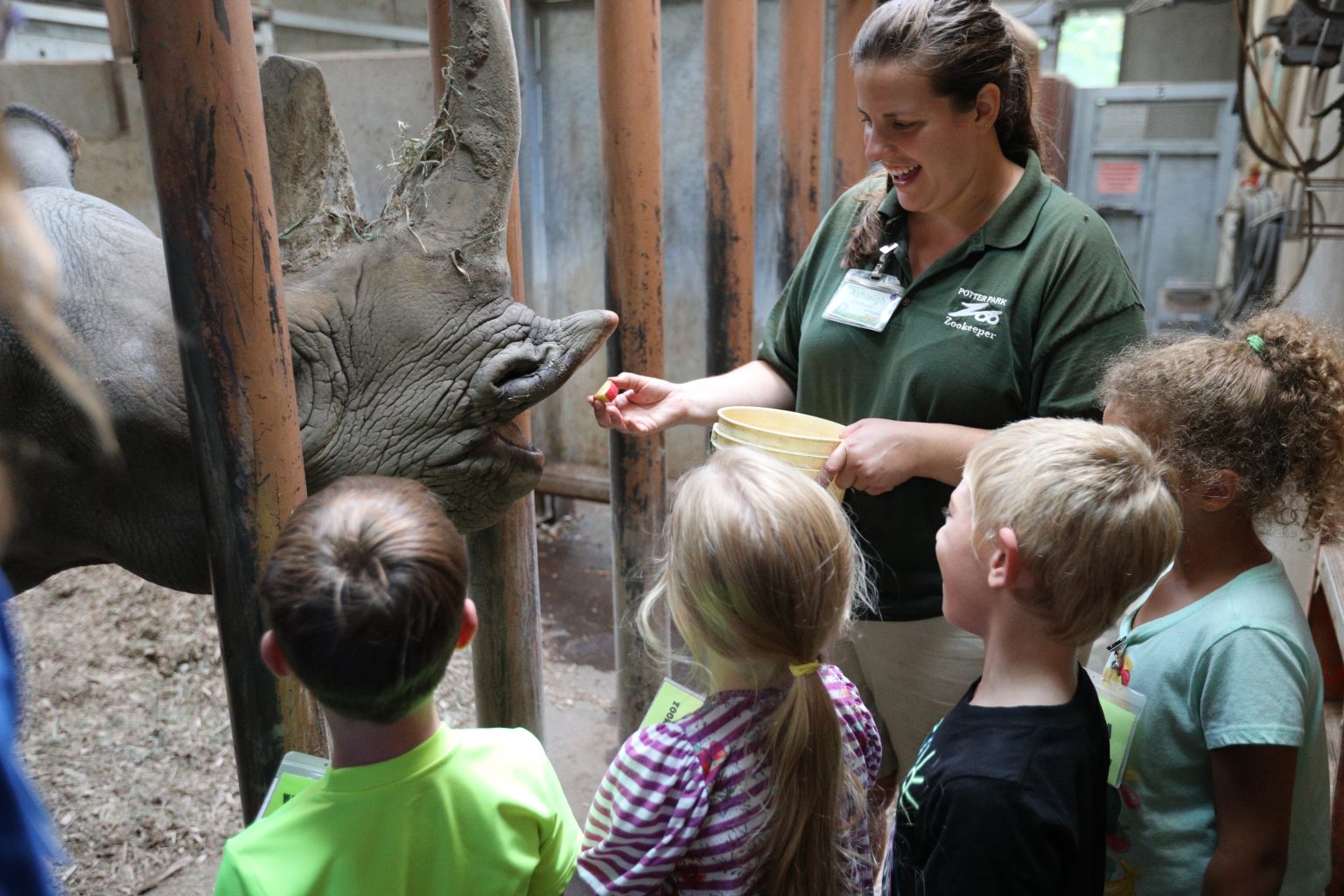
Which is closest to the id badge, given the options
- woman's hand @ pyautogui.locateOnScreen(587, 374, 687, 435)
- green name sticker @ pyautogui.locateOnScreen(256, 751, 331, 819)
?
woman's hand @ pyautogui.locateOnScreen(587, 374, 687, 435)

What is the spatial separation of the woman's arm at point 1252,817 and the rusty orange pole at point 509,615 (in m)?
1.64

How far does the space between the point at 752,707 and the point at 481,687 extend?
5.58ft

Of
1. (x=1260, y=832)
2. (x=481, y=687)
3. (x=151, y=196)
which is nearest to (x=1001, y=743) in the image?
(x=1260, y=832)

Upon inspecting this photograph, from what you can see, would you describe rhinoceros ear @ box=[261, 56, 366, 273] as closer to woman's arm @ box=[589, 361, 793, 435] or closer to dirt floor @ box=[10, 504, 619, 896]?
woman's arm @ box=[589, 361, 793, 435]

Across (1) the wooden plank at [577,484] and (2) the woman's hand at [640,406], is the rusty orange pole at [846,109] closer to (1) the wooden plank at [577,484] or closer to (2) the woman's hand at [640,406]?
(1) the wooden plank at [577,484]

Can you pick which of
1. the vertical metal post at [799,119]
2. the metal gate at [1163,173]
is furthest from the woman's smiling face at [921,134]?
the metal gate at [1163,173]

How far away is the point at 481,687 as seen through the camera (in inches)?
111

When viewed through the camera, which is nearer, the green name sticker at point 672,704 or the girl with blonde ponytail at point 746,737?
the girl with blonde ponytail at point 746,737

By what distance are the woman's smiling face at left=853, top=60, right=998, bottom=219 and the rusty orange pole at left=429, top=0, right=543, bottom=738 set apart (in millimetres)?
1011

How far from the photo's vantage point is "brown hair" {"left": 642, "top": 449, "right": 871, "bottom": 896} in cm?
123

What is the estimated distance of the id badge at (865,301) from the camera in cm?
194

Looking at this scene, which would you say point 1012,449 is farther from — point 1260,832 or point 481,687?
point 481,687

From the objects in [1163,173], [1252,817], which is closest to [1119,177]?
[1163,173]

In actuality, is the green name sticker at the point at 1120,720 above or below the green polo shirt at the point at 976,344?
below
